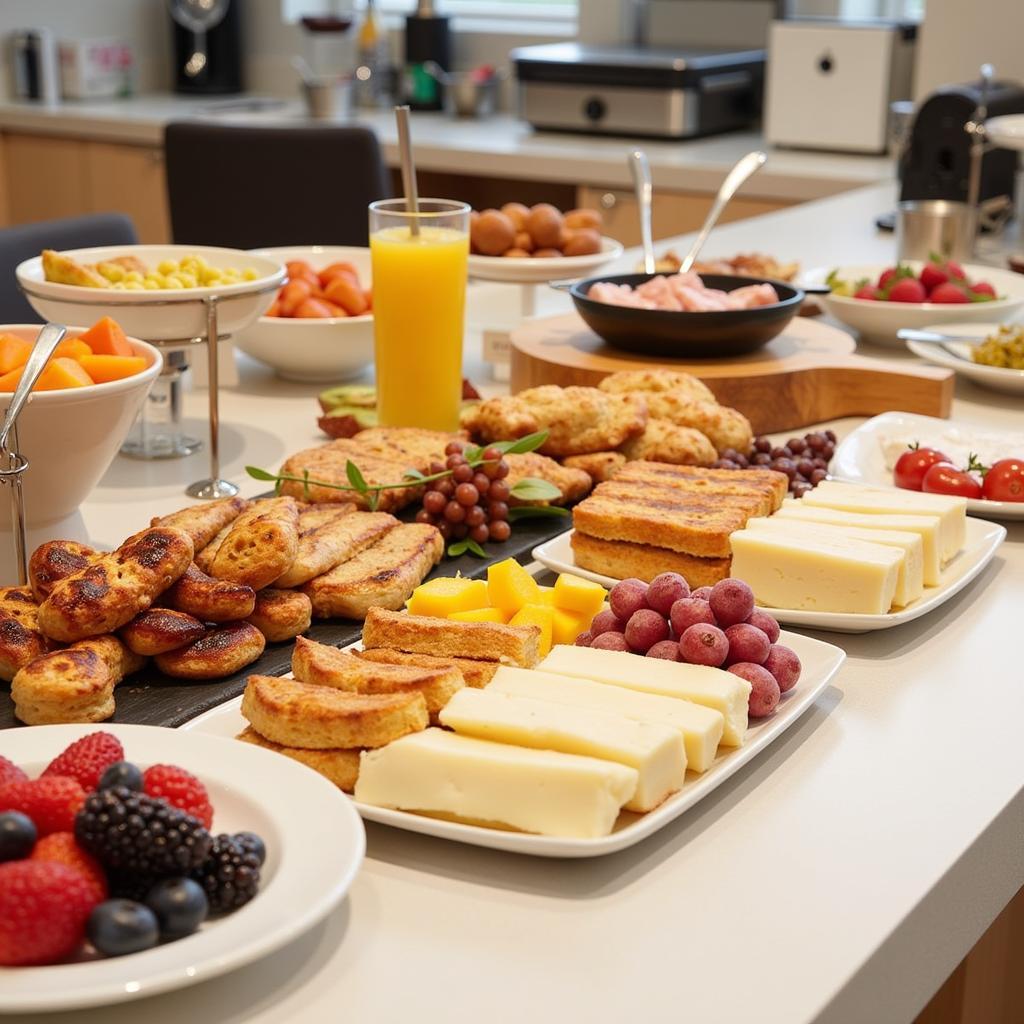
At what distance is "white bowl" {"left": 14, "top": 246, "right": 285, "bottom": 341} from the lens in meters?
1.57

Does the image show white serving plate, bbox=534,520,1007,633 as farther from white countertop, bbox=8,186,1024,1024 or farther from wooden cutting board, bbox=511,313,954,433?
wooden cutting board, bbox=511,313,954,433

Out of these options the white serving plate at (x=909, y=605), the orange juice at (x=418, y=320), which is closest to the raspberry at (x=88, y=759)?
the white serving plate at (x=909, y=605)

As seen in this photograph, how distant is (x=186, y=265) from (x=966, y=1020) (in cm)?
119

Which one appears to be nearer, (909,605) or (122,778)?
(122,778)

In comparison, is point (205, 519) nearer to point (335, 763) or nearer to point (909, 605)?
point (335, 763)

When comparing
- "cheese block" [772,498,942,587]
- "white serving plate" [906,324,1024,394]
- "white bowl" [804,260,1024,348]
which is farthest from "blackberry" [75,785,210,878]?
"white bowl" [804,260,1024,348]

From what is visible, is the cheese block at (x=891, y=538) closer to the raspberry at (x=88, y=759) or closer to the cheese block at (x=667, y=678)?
the cheese block at (x=667, y=678)

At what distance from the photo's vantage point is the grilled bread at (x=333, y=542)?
1.23m

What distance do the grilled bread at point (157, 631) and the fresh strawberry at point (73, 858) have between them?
365 millimetres

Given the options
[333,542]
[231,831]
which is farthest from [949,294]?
[231,831]

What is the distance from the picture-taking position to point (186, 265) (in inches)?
69.1

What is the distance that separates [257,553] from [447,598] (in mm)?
158

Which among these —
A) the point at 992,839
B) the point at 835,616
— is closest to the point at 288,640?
the point at 835,616

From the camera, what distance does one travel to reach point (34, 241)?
2.45m
